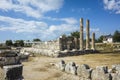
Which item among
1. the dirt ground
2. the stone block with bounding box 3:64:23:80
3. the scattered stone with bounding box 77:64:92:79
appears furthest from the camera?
the dirt ground

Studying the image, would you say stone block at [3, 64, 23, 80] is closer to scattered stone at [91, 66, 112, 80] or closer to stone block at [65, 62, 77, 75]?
scattered stone at [91, 66, 112, 80]

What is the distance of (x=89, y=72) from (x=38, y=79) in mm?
2836

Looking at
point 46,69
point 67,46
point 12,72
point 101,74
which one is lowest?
point 46,69

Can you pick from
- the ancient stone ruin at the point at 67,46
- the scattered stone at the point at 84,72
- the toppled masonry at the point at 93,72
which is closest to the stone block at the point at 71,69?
the toppled masonry at the point at 93,72

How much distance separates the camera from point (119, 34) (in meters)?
91.1

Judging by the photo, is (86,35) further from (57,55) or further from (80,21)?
(57,55)

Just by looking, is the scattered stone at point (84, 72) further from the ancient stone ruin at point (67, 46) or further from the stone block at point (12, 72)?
the ancient stone ruin at point (67, 46)

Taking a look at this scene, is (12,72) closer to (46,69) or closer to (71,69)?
(71,69)

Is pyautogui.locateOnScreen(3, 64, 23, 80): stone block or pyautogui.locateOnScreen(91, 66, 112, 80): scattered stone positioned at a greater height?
pyautogui.locateOnScreen(3, 64, 23, 80): stone block

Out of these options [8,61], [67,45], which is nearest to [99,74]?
[8,61]

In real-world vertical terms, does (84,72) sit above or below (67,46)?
below

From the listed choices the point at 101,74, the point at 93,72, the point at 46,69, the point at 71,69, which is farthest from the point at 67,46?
the point at 101,74

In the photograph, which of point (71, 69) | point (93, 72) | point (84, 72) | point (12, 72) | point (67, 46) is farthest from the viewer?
point (67, 46)

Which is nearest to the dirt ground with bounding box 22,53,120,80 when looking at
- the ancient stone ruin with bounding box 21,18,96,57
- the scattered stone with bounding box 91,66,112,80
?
the scattered stone with bounding box 91,66,112,80
